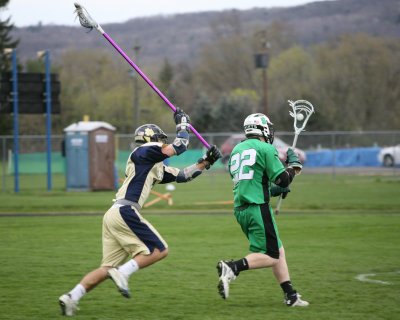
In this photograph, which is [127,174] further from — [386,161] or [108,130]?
[386,161]

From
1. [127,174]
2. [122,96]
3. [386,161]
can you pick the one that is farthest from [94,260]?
[122,96]

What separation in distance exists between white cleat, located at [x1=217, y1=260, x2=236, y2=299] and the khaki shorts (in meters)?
0.70

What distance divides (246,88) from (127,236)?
11045 centimetres

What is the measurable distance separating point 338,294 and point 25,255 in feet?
20.1

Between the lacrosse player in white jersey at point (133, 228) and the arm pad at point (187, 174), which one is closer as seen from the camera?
the lacrosse player in white jersey at point (133, 228)

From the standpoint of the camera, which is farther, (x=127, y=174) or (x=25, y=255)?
(x=25, y=255)

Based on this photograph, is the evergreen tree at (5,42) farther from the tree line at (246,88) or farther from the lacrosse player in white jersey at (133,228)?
the lacrosse player in white jersey at (133,228)

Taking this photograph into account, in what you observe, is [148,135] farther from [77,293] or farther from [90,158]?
[90,158]

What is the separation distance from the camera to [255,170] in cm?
995

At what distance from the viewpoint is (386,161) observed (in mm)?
44500

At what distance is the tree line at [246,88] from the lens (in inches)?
2985

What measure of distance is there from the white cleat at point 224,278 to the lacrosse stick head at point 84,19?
13.6 feet

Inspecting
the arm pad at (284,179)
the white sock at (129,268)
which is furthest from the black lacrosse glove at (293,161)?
the white sock at (129,268)

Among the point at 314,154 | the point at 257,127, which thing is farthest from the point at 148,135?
the point at 314,154
